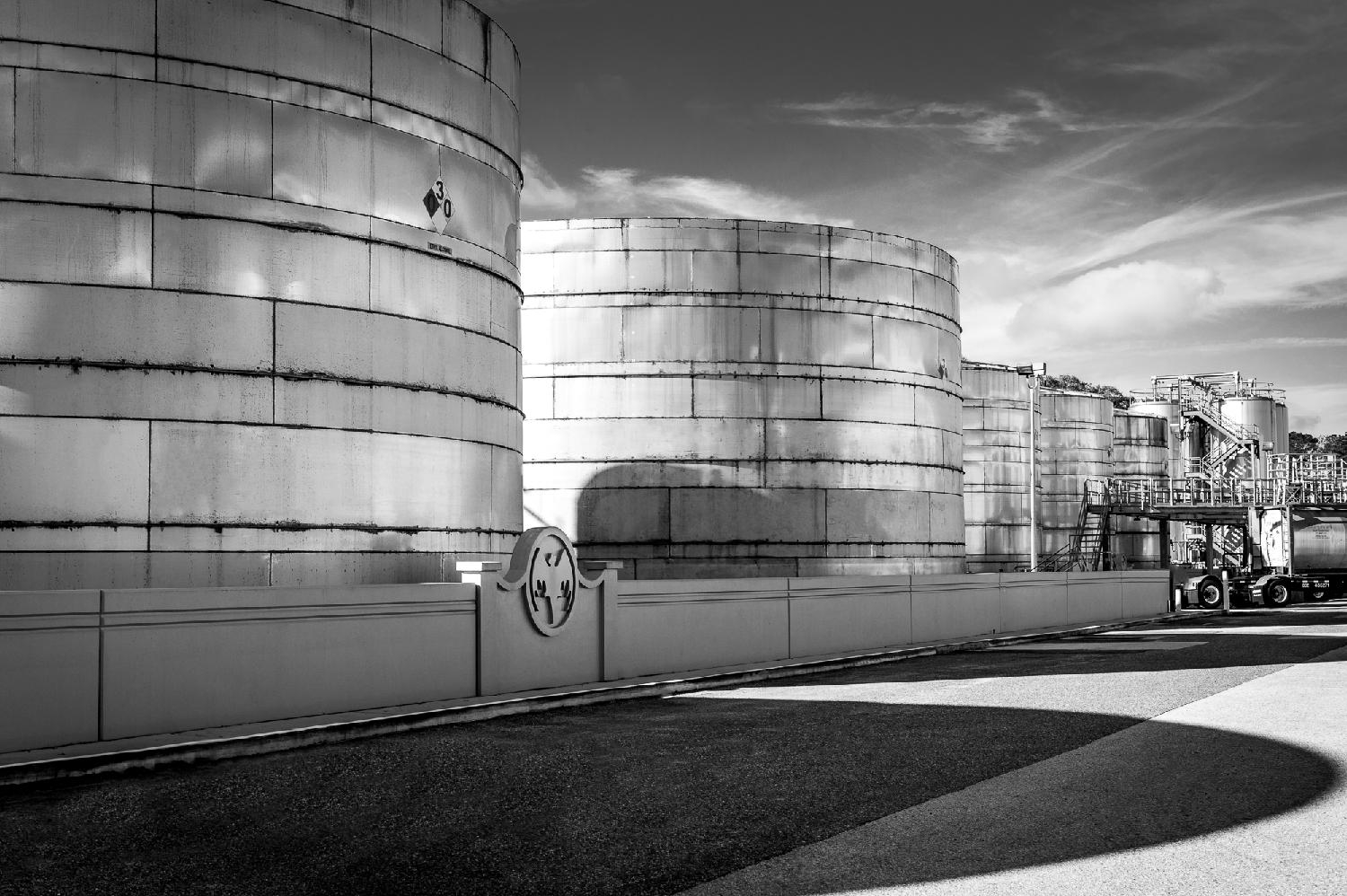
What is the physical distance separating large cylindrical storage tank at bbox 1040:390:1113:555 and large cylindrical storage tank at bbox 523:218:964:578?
96.0ft

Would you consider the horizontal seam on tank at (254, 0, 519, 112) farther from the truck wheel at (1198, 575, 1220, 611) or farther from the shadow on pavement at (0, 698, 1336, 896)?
the truck wheel at (1198, 575, 1220, 611)

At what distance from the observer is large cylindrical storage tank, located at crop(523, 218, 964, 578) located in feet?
102

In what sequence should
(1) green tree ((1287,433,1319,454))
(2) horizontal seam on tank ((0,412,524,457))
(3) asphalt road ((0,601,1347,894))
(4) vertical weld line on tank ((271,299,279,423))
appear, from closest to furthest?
(3) asphalt road ((0,601,1347,894))
(2) horizontal seam on tank ((0,412,524,457))
(4) vertical weld line on tank ((271,299,279,423))
(1) green tree ((1287,433,1319,454))

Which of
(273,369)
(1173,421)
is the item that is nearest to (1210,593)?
(1173,421)

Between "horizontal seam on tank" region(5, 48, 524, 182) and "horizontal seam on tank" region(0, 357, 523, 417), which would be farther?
"horizontal seam on tank" region(5, 48, 524, 182)

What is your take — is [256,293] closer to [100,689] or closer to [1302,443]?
[100,689]

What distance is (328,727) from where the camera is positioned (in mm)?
13891

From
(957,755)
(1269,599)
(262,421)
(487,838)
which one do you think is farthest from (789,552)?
(1269,599)

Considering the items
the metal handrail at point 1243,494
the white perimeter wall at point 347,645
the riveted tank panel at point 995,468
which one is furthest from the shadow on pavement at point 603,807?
the metal handrail at point 1243,494

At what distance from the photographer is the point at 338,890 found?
7.75 metres

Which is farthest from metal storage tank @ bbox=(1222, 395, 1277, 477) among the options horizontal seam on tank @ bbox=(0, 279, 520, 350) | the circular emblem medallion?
the circular emblem medallion

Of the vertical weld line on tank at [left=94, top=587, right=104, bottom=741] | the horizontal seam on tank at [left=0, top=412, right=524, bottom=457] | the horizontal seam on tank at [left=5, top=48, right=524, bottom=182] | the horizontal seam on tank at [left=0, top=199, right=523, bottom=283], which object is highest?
the horizontal seam on tank at [left=5, top=48, right=524, bottom=182]

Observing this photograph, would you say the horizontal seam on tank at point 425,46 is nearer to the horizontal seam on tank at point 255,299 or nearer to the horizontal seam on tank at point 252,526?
the horizontal seam on tank at point 255,299

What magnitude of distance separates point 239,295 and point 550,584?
5.56 m
